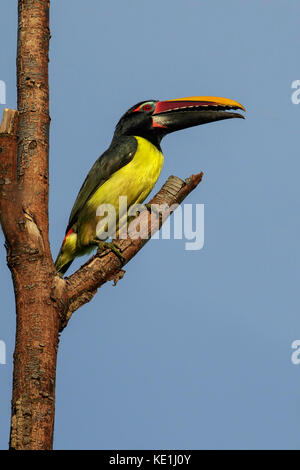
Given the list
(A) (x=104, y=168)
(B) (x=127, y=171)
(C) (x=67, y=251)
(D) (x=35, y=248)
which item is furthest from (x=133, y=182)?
(D) (x=35, y=248)

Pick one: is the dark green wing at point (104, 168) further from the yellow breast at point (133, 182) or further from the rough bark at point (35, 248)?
the rough bark at point (35, 248)

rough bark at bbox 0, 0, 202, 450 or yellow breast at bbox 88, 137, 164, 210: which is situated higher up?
yellow breast at bbox 88, 137, 164, 210

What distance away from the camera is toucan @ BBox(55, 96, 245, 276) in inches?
309

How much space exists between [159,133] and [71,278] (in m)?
3.09

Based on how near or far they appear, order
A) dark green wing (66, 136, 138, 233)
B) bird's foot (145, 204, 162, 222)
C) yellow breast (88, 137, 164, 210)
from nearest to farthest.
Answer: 1. bird's foot (145, 204, 162, 222)
2. yellow breast (88, 137, 164, 210)
3. dark green wing (66, 136, 138, 233)

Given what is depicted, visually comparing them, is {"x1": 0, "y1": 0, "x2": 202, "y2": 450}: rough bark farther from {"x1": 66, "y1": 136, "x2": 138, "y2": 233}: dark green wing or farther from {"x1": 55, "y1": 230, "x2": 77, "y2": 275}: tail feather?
{"x1": 55, "y1": 230, "x2": 77, "y2": 275}: tail feather

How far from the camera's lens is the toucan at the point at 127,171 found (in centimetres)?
784

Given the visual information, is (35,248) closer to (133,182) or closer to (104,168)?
(133,182)

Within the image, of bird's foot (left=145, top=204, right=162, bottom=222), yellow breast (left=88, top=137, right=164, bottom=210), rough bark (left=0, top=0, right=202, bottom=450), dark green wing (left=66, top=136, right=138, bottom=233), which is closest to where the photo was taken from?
rough bark (left=0, top=0, right=202, bottom=450)

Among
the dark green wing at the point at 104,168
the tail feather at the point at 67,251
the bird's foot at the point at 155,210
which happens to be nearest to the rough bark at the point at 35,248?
the bird's foot at the point at 155,210

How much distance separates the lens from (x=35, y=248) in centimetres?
577

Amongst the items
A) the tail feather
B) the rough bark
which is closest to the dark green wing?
the tail feather

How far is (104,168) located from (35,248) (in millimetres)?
2441
